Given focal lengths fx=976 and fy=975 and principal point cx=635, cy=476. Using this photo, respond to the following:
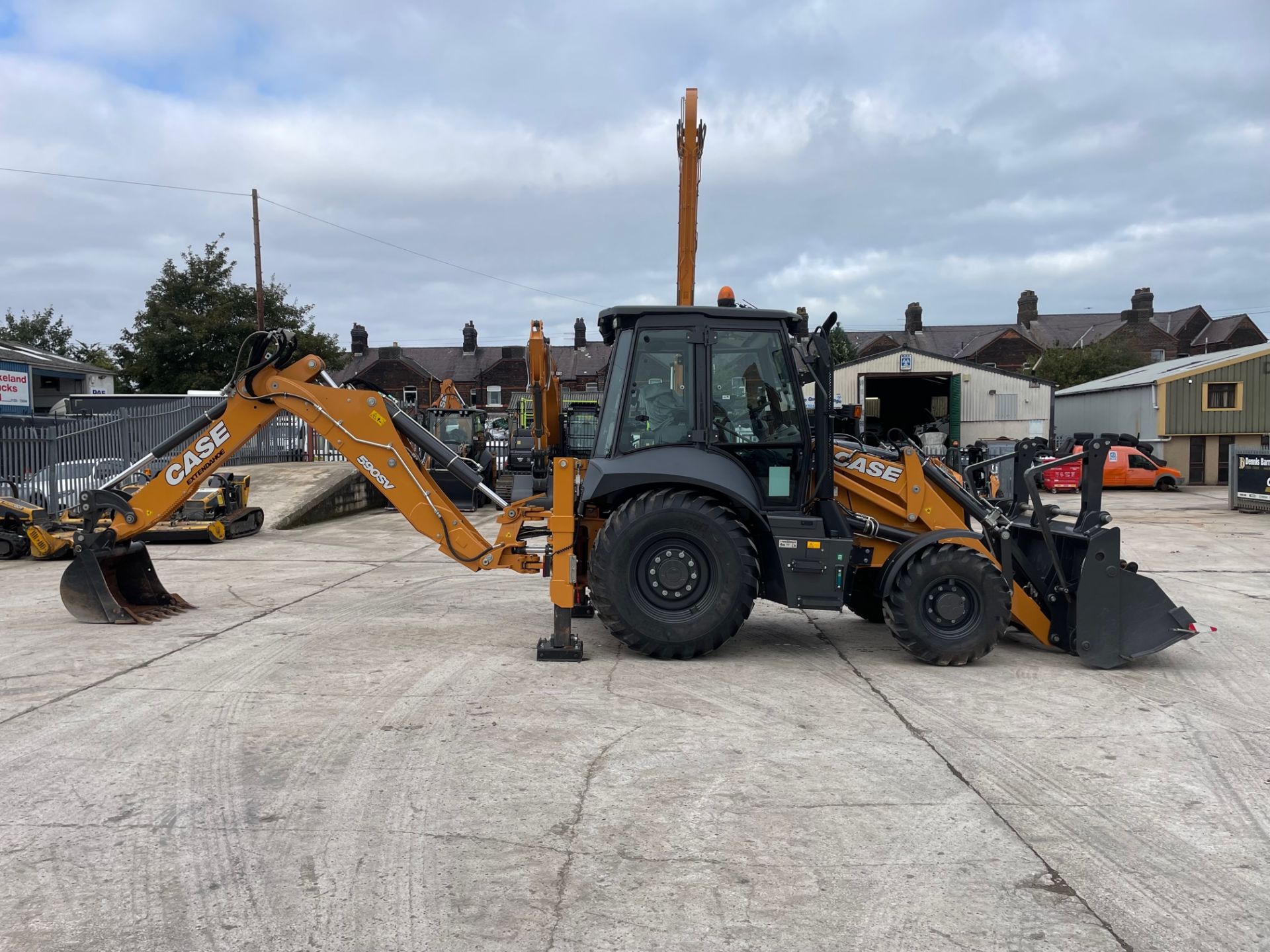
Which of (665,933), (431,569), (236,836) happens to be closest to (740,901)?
(665,933)

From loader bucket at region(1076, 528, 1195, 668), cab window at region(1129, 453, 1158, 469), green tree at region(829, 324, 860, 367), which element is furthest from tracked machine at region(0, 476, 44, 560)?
green tree at region(829, 324, 860, 367)

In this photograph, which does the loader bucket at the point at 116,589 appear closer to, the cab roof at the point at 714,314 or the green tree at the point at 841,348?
the cab roof at the point at 714,314

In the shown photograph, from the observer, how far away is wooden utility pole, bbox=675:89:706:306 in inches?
440

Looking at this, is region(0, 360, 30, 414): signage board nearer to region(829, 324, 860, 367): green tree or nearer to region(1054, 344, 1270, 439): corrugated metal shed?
region(1054, 344, 1270, 439): corrugated metal shed

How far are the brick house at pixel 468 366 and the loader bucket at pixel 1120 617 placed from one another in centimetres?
5435

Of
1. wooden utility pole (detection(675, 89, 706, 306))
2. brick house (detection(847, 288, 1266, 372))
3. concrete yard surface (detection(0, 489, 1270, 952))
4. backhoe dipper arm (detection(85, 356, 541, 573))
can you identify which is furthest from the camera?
brick house (detection(847, 288, 1266, 372))

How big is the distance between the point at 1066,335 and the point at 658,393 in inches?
2620

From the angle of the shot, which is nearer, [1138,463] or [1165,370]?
[1138,463]

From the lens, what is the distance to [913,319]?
67750 mm

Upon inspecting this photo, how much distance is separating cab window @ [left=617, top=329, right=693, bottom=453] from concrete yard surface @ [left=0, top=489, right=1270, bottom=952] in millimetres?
1623

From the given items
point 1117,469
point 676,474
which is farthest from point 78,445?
point 1117,469

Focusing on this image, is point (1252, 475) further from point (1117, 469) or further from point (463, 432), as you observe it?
point (463, 432)

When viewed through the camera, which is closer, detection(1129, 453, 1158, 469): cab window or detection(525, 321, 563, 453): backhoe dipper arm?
detection(525, 321, 563, 453): backhoe dipper arm

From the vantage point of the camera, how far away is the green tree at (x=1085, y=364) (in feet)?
169
